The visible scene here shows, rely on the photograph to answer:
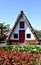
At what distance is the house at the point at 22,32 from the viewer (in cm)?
3959

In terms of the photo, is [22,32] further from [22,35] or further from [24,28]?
[24,28]

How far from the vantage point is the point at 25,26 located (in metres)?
40.3

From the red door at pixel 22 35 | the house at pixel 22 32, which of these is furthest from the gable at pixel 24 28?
the red door at pixel 22 35

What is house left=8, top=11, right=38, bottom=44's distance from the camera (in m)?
39.6

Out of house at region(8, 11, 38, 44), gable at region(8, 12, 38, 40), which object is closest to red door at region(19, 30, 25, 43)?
house at region(8, 11, 38, 44)

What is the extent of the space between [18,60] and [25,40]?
3282cm

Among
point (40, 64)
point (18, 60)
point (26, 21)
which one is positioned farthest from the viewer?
point (26, 21)

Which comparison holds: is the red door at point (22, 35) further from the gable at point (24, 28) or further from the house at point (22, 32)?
the gable at point (24, 28)

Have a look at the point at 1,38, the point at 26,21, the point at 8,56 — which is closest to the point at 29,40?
the point at 26,21

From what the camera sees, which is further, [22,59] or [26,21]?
[26,21]

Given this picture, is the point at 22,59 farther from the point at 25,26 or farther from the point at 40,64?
the point at 25,26

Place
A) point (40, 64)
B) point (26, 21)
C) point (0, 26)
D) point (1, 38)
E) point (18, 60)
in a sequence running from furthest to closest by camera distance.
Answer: point (0, 26) → point (1, 38) → point (26, 21) → point (18, 60) → point (40, 64)

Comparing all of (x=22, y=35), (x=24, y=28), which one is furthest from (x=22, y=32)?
(x=24, y=28)

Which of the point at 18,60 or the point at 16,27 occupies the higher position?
the point at 16,27
